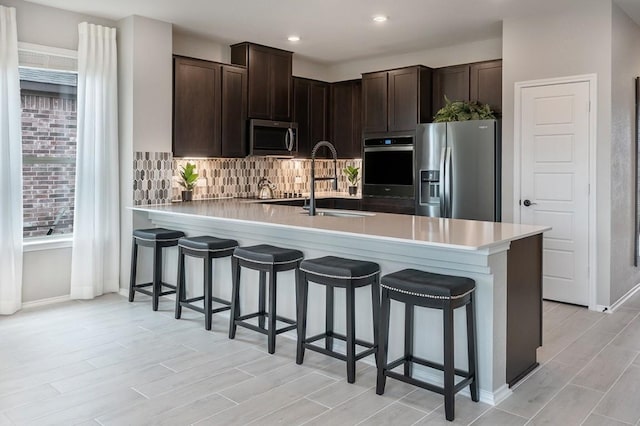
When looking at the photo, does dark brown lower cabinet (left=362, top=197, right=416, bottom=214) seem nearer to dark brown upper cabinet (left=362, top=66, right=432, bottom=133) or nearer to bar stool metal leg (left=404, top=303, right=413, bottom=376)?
dark brown upper cabinet (left=362, top=66, right=432, bottom=133)

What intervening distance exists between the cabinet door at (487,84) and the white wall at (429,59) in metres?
0.27

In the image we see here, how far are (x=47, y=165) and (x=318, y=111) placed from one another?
3502 millimetres

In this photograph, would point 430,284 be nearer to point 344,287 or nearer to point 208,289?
point 344,287

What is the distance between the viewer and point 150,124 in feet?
16.9

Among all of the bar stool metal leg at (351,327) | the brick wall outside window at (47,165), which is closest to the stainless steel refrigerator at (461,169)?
the bar stool metal leg at (351,327)

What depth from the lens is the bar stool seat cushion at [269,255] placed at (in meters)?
3.54

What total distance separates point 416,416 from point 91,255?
360 centimetres

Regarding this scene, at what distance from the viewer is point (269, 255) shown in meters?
3.54

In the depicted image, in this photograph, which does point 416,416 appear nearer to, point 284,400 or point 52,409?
point 284,400

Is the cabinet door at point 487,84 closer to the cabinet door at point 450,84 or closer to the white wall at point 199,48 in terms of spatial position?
the cabinet door at point 450,84

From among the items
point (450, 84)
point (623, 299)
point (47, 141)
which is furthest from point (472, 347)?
point (47, 141)

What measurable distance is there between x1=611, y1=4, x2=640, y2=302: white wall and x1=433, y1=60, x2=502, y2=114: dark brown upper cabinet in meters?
1.18

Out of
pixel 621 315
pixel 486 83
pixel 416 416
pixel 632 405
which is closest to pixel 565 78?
pixel 486 83

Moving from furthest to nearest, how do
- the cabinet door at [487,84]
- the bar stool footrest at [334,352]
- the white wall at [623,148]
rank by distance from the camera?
the cabinet door at [487,84] < the white wall at [623,148] < the bar stool footrest at [334,352]
